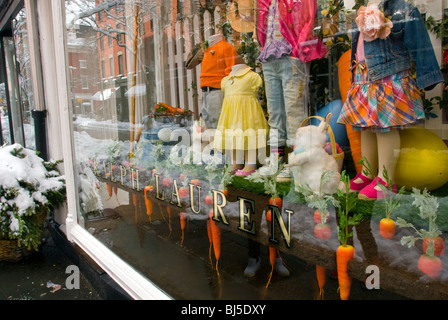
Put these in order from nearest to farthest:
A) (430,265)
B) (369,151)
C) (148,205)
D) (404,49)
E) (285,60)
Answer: (430,265)
(404,49)
(369,151)
(285,60)
(148,205)

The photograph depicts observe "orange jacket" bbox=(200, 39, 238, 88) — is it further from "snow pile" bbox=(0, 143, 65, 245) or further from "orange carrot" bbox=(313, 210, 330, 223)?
"snow pile" bbox=(0, 143, 65, 245)

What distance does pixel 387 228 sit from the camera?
60.5 inches

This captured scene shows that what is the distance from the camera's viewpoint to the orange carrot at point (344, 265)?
1.57 m

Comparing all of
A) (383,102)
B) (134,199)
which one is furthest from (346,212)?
(134,199)

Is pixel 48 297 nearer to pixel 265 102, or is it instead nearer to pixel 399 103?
pixel 265 102

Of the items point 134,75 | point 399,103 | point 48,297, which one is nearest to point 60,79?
point 134,75

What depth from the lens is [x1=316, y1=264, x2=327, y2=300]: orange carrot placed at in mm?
1707

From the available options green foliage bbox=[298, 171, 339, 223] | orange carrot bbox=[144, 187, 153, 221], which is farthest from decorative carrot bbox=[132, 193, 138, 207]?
green foliage bbox=[298, 171, 339, 223]

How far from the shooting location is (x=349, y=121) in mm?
1948

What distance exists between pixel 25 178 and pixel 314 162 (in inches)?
107

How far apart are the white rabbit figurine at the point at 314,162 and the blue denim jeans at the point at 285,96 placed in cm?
18

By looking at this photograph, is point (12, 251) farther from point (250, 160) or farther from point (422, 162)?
point (422, 162)

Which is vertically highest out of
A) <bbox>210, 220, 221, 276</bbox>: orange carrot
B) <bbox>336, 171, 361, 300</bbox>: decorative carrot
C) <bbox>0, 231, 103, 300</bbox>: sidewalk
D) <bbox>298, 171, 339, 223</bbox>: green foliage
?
<bbox>298, 171, 339, 223</bbox>: green foliage

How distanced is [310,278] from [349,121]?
2.56 ft
